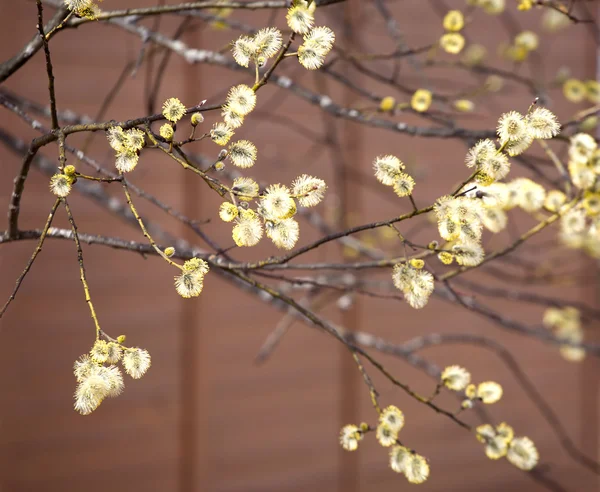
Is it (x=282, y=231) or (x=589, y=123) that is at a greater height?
(x=589, y=123)

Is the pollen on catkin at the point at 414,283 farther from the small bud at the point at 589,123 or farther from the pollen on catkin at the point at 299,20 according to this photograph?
the small bud at the point at 589,123

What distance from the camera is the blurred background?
6.04 ft

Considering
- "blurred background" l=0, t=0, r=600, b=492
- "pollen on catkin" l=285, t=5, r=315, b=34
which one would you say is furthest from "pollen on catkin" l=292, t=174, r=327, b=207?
"blurred background" l=0, t=0, r=600, b=492

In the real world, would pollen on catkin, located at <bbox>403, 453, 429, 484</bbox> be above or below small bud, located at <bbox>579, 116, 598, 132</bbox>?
below

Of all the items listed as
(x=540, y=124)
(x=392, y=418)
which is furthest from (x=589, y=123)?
(x=392, y=418)

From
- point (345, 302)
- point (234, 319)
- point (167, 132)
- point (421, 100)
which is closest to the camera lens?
point (167, 132)

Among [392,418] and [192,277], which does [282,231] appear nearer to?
[192,277]

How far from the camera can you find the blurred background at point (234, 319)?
1.84 m

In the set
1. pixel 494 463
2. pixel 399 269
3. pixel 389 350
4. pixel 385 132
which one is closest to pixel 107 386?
pixel 399 269

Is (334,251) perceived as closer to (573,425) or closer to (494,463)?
(494,463)

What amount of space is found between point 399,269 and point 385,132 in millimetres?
1973

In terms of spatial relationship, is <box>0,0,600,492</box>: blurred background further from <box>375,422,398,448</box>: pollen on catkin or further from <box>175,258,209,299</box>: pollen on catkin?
<box>175,258,209,299</box>: pollen on catkin

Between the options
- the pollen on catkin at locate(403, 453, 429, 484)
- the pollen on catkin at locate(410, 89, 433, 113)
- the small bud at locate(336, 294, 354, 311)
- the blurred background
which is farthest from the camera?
the blurred background

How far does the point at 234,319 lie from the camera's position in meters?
2.16
